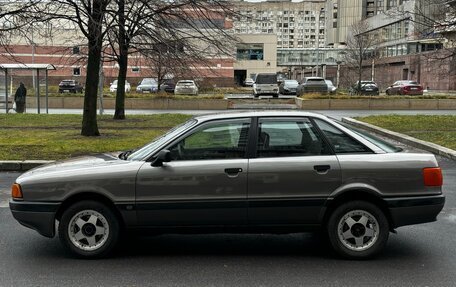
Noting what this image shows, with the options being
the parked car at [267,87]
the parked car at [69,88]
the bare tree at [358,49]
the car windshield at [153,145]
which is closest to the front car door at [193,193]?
the car windshield at [153,145]

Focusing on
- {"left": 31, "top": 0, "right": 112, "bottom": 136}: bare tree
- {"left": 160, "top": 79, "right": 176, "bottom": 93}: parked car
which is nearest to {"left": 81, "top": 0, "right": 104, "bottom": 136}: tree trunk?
{"left": 31, "top": 0, "right": 112, "bottom": 136}: bare tree

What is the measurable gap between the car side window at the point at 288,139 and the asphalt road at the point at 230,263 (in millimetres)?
1090

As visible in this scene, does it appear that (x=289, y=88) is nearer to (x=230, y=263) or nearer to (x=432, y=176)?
(x=432, y=176)

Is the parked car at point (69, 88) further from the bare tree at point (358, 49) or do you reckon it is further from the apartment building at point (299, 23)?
the apartment building at point (299, 23)

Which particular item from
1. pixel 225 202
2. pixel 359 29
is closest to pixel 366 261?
pixel 225 202

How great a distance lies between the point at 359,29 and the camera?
6247 cm

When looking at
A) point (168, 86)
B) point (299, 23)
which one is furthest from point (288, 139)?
point (299, 23)

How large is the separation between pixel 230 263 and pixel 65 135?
11.8m

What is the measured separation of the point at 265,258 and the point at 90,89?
11.3 meters

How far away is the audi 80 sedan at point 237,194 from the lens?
514 centimetres

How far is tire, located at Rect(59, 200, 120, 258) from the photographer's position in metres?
5.16

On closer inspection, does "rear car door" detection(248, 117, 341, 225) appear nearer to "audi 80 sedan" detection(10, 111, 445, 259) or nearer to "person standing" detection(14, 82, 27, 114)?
"audi 80 sedan" detection(10, 111, 445, 259)

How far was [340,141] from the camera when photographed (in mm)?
5371

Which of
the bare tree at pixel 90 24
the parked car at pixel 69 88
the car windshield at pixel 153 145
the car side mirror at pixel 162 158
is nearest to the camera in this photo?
the car side mirror at pixel 162 158
